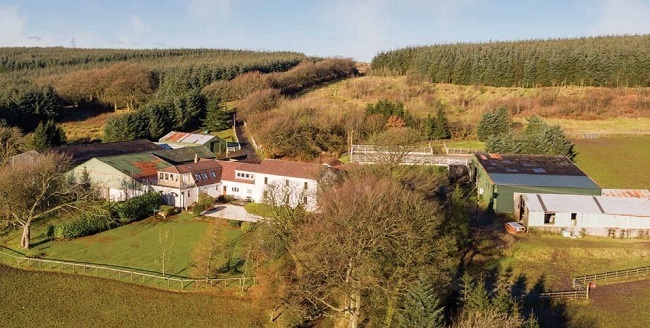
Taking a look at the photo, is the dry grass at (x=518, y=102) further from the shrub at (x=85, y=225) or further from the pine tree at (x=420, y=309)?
the pine tree at (x=420, y=309)

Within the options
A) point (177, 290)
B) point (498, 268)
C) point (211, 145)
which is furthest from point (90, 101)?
Result: point (498, 268)

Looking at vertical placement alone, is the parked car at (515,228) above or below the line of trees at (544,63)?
below

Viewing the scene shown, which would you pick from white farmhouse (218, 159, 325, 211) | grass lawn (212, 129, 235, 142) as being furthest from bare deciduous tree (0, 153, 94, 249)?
grass lawn (212, 129, 235, 142)

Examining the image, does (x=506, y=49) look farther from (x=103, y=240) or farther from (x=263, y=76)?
(x=103, y=240)

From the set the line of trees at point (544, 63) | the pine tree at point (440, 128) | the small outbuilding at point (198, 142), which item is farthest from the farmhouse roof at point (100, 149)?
the line of trees at point (544, 63)

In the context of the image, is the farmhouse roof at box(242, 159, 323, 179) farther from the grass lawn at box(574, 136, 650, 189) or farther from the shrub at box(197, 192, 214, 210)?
the grass lawn at box(574, 136, 650, 189)

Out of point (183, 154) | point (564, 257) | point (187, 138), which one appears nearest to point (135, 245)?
point (183, 154)
